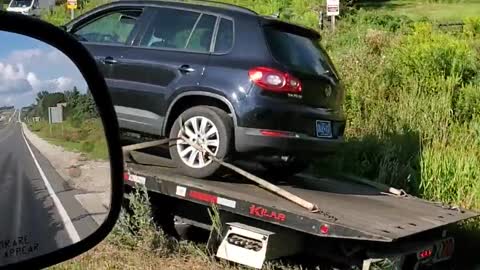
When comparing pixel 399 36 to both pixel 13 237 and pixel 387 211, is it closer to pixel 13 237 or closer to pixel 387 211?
pixel 387 211

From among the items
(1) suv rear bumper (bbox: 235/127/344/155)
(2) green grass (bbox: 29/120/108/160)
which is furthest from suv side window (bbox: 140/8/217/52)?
(2) green grass (bbox: 29/120/108/160)

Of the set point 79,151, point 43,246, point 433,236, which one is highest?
point 79,151

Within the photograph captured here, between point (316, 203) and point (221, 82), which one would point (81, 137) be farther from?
point (221, 82)

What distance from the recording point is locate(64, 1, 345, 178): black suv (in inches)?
276

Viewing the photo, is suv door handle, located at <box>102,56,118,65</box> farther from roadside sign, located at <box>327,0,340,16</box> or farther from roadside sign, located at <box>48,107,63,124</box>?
roadside sign, located at <box>327,0,340,16</box>

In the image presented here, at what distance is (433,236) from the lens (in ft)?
23.0

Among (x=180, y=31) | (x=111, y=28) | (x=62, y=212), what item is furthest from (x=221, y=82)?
(x=62, y=212)

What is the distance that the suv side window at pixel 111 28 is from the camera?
308 inches

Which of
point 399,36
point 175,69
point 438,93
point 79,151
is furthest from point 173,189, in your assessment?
point 399,36

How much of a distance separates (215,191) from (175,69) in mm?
1366

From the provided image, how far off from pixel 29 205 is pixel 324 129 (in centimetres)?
533

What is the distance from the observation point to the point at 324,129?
750cm

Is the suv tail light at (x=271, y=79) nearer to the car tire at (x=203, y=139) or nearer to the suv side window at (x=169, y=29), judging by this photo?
the car tire at (x=203, y=139)

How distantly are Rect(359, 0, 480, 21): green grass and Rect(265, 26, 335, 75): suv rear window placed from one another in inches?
1253
